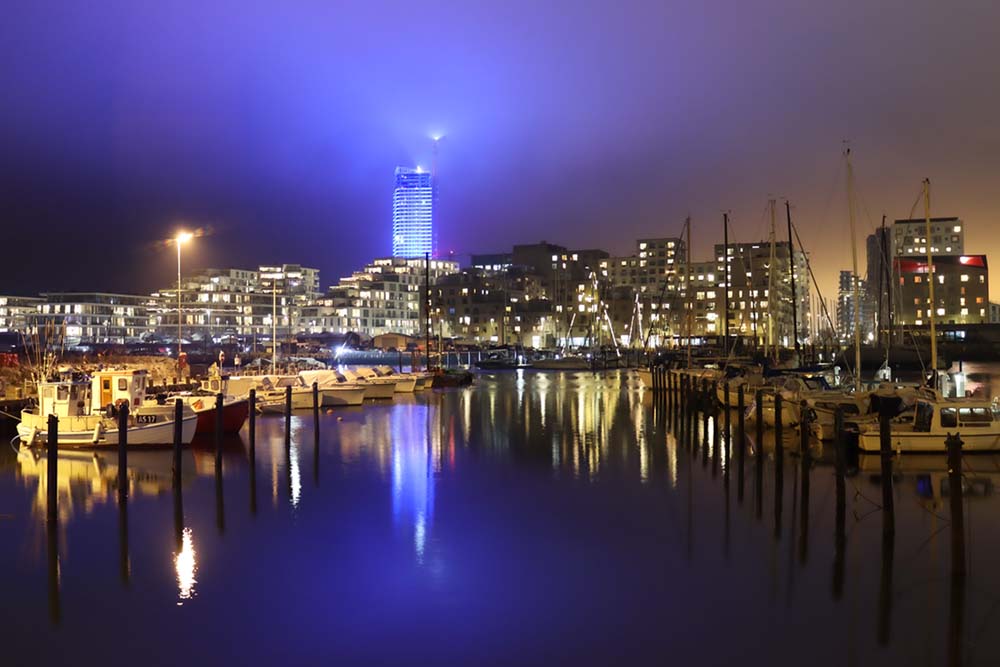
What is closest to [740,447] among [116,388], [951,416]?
[951,416]

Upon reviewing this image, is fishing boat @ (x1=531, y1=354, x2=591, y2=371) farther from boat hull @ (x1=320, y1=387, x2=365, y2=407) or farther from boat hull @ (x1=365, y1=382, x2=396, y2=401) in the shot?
boat hull @ (x1=320, y1=387, x2=365, y2=407)

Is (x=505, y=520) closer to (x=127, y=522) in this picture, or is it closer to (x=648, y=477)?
(x=648, y=477)

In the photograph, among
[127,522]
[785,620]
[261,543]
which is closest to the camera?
[785,620]

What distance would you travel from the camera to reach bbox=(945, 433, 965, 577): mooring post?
45.5ft

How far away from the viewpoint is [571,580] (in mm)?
15438

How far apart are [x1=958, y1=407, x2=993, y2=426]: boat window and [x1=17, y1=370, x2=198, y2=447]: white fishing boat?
963 inches

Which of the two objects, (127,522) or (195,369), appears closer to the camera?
(127,522)

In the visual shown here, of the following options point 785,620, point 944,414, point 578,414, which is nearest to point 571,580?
point 785,620

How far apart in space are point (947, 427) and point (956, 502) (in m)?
13.5

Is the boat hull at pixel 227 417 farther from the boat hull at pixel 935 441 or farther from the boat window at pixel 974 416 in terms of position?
the boat window at pixel 974 416

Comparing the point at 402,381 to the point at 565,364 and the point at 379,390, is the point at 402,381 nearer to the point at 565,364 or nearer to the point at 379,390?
the point at 379,390

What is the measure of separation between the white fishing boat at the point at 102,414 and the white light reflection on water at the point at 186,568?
1122 cm

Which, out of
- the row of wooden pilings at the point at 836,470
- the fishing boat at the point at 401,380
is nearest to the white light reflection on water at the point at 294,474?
the row of wooden pilings at the point at 836,470

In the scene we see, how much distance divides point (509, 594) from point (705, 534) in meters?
5.95
